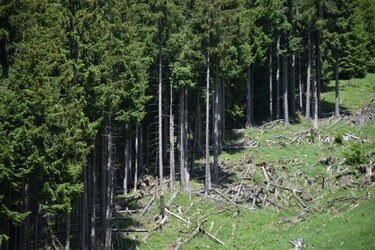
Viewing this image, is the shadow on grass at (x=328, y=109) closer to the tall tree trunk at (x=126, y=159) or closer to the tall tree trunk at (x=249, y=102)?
the tall tree trunk at (x=249, y=102)

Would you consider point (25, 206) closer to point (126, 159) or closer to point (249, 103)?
point (126, 159)

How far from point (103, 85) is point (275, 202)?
14.5 meters

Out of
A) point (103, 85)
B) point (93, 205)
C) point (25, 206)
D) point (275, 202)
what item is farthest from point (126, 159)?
point (25, 206)

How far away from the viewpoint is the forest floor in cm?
2556

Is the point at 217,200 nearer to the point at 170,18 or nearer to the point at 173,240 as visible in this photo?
the point at 173,240

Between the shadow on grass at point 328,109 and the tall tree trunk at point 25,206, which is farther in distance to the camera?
the shadow on grass at point 328,109

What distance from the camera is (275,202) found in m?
31.8

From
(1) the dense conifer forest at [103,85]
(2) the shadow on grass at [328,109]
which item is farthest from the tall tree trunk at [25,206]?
(2) the shadow on grass at [328,109]

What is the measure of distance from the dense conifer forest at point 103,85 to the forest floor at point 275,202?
1074 mm

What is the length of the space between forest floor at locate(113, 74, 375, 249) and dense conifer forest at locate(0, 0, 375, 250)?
107 centimetres

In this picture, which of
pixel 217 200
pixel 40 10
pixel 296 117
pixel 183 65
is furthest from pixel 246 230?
pixel 296 117

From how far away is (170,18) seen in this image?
1240 inches

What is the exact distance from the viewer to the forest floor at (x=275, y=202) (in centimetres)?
2556

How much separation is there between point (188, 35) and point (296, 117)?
2085 centimetres
